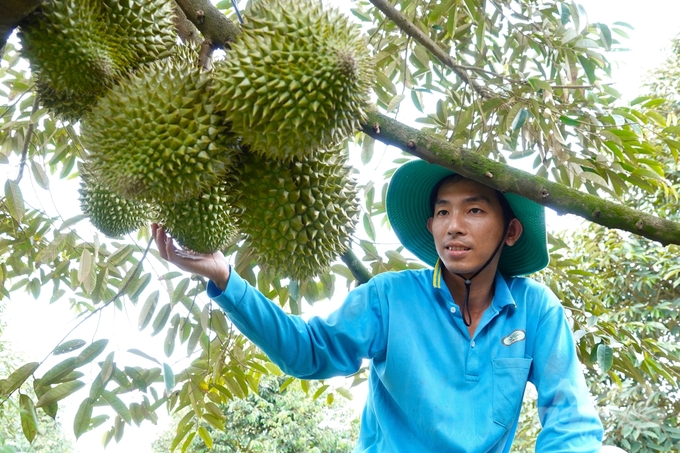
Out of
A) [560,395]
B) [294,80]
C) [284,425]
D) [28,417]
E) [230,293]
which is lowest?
[284,425]

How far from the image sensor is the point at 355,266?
192 cm

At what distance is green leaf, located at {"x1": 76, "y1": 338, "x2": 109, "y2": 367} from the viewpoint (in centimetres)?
178

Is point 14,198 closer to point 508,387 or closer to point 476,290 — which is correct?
point 476,290

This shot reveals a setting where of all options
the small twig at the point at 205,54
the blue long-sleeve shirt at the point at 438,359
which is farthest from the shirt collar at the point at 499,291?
the small twig at the point at 205,54

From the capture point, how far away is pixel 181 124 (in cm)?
111

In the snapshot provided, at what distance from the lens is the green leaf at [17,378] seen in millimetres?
1744

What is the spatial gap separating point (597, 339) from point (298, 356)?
101cm

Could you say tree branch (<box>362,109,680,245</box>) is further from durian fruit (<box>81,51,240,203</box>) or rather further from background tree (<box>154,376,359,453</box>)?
background tree (<box>154,376,359,453</box>)

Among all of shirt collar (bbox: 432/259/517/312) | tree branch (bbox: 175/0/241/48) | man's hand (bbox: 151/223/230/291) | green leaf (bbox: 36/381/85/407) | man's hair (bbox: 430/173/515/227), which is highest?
tree branch (bbox: 175/0/241/48)

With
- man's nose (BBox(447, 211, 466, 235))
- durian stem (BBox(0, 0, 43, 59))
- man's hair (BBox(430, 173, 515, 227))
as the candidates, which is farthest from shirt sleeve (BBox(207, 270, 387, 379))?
durian stem (BBox(0, 0, 43, 59))

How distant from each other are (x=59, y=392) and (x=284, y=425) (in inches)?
386

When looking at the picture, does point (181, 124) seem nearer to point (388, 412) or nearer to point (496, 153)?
point (388, 412)

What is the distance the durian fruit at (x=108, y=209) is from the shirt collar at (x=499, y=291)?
2.81 ft

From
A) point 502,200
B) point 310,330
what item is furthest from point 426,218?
point 310,330
